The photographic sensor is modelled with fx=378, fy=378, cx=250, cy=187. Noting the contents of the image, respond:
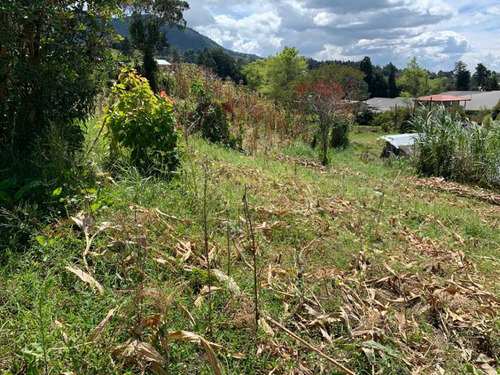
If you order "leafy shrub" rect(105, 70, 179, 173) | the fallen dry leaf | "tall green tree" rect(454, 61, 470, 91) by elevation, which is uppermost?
"tall green tree" rect(454, 61, 470, 91)

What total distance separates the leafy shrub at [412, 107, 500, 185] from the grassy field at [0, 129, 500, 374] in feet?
18.4

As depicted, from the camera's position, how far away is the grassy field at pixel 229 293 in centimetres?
162

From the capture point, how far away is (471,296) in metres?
2.43

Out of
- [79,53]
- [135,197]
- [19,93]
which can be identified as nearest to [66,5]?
[79,53]

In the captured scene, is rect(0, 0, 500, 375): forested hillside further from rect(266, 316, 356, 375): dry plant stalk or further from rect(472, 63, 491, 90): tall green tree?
rect(472, 63, 491, 90): tall green tree

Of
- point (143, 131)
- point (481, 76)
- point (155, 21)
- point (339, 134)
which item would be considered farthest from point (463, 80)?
point (143, 131)

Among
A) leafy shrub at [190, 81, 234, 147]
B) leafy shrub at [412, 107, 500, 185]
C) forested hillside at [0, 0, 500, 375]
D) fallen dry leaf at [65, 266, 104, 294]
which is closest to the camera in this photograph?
forested hillside at [0, 0, 500, 375]

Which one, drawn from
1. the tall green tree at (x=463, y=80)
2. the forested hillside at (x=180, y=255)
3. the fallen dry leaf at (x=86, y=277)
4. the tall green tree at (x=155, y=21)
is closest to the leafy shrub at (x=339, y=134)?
the forested hillside at (x=180, y=255)

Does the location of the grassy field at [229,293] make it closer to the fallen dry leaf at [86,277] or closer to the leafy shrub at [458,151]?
the fallen dry leaf at [86,277]

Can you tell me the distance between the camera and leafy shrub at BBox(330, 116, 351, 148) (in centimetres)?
1420

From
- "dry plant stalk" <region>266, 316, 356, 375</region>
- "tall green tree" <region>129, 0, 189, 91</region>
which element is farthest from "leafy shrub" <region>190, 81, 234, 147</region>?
"tall green tree" <region>129, 0, 189, 91</region>

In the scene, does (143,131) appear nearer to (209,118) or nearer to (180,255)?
(180,255)

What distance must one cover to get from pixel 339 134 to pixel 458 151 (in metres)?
5.97

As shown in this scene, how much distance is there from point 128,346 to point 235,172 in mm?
3300
